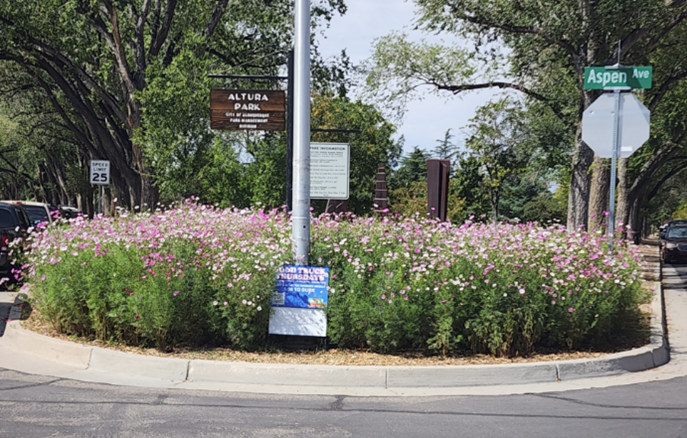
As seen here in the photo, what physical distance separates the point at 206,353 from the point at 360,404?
218 centimetres

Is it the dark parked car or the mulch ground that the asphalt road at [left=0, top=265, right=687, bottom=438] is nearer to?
the mulch ground

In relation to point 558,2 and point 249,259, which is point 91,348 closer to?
point 249,259

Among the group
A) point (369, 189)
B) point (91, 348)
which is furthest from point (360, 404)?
point (369, 189)

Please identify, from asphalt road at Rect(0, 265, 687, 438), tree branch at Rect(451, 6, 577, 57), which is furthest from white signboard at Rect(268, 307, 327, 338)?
tree branch at Rect(451, 6, 577, 57)

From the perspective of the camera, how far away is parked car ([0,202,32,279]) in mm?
13578

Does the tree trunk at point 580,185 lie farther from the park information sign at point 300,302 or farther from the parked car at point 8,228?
the parked car at point 8,228

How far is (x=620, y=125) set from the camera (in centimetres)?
908

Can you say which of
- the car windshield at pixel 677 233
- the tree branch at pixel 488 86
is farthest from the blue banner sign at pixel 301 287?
the car windshield at pixel 677 233

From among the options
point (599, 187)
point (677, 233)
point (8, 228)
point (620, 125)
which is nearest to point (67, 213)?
point (8, 228)

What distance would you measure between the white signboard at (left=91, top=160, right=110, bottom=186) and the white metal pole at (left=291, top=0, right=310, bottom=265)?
1453 centimetres

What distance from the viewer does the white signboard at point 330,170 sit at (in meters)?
13.9

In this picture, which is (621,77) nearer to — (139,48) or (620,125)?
(620,125)

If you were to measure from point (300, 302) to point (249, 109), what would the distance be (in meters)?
6.64

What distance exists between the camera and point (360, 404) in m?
6.08
